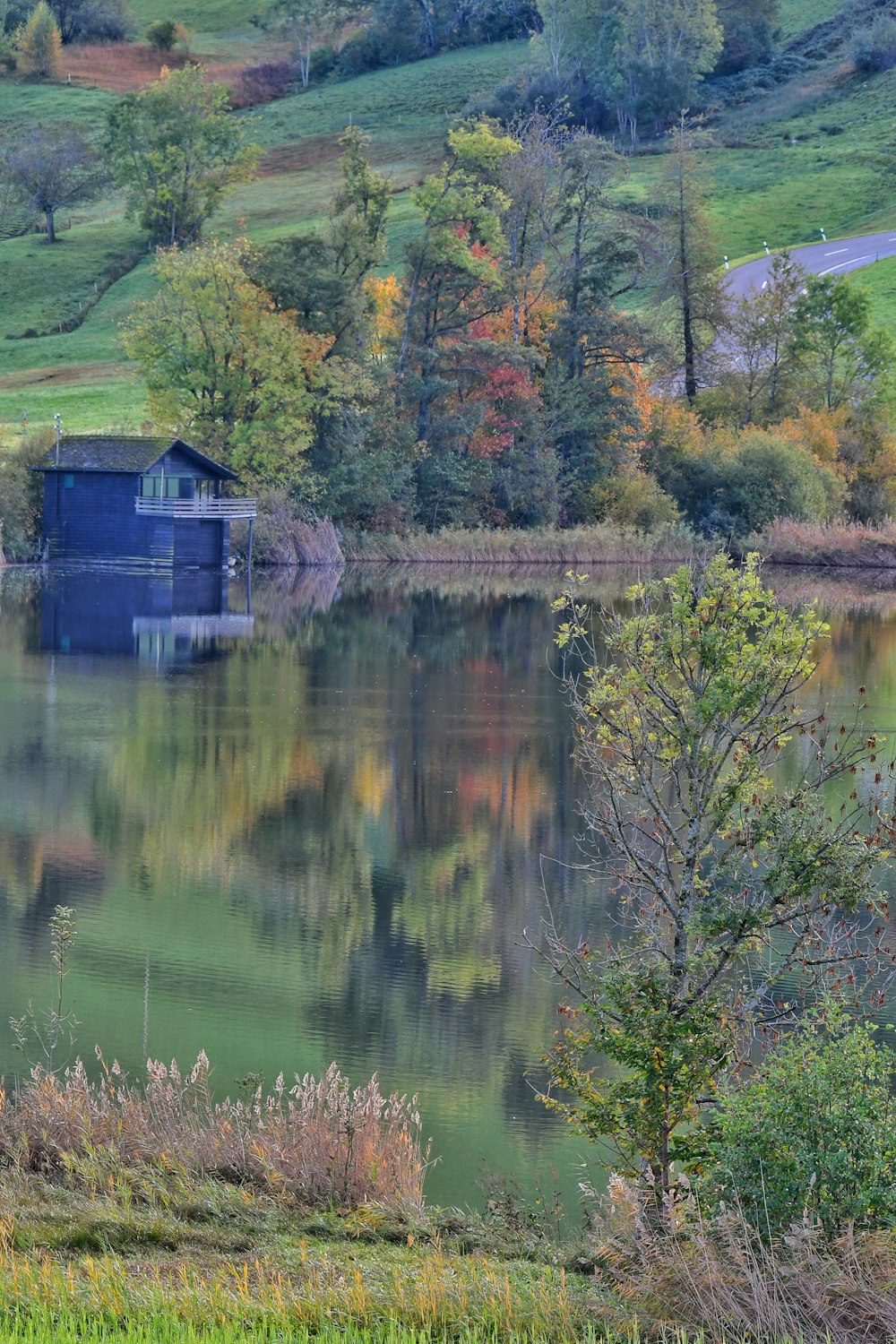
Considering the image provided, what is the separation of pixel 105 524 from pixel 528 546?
55.3ft

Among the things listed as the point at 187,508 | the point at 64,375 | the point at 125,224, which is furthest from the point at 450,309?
the point at 125,224

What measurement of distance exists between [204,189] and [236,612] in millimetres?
57764

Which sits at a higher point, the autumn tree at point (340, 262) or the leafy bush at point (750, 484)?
the autumn tree at point (340, 262)

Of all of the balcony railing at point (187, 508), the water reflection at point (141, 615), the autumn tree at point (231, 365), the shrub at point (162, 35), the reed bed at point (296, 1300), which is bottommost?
the reed bed at point (296, 1300)

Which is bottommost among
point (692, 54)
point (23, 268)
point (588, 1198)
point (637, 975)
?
point (588, 1198)

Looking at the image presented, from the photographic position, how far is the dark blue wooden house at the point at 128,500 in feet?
191

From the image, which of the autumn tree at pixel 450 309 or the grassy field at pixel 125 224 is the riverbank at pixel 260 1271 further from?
the grassy field at pixel 125 224

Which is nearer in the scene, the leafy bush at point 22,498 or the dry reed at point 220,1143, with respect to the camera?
the dry reed at point 220,1143

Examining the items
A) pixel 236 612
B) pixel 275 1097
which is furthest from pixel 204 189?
pixel 275 1097

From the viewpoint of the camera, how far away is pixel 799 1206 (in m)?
8.69

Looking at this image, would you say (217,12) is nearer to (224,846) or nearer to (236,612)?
(236,612)

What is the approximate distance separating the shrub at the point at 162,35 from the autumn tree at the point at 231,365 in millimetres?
73787

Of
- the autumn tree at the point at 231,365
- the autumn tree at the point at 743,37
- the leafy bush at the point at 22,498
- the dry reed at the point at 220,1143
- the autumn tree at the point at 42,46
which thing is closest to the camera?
the dry reed at the point at 220,1143

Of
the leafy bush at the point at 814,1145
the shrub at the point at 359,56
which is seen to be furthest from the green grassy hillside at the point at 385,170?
the leafy bush at the point at 814,1145
